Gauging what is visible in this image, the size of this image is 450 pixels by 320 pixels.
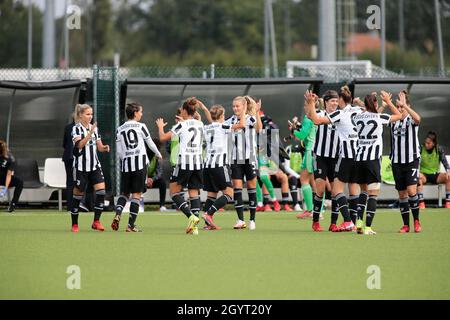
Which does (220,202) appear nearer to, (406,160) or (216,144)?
(216,144)

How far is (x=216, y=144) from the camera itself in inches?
728

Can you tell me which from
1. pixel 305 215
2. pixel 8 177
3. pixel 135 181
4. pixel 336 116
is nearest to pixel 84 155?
pixel 135 181

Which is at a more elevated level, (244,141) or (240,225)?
(244,141)

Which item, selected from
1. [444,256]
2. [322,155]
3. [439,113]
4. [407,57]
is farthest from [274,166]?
[407,57]

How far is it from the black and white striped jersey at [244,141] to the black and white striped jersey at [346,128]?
1732mm

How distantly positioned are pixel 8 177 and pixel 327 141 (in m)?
8.07

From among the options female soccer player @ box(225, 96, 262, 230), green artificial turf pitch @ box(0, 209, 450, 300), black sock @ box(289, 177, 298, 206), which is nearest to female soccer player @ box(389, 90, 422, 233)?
green artificial turf pitch @ box(0, 209, 450, 300)

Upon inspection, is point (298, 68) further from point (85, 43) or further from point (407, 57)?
point (85, 43)

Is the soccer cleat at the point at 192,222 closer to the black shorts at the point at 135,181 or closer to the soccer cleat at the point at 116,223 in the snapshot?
the black shorts at the point at 135,181

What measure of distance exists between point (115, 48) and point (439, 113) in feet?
252

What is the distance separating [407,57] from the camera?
72875mm

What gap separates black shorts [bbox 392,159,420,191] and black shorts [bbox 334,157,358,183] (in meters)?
0.82

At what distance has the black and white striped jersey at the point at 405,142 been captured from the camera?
58.3 ft
